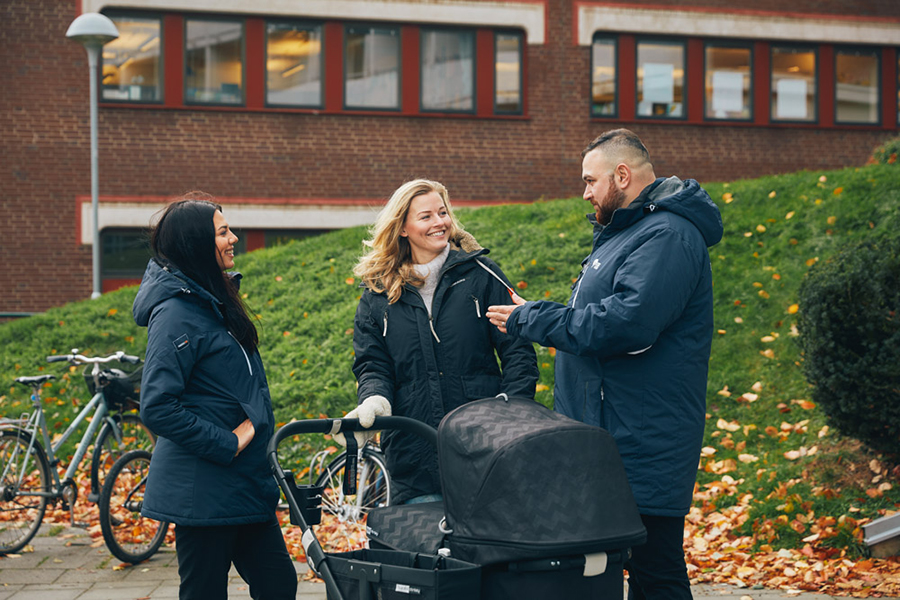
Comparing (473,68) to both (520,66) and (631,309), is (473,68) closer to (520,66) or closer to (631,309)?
(520,66)

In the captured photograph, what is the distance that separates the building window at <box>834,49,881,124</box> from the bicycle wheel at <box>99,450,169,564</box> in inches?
724

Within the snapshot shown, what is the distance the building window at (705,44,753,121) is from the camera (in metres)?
20.2

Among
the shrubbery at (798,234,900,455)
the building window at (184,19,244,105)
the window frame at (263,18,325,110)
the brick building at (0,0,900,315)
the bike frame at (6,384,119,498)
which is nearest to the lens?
the shrubbery at (798,234,900,455)

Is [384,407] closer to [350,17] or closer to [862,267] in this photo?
[862,267]

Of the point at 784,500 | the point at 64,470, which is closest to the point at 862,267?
the point at 784,500

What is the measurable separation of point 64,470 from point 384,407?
4785mm

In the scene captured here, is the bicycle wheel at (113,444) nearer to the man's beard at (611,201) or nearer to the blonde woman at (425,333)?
the blonde woman at (425,333)

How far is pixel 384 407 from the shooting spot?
145 inches

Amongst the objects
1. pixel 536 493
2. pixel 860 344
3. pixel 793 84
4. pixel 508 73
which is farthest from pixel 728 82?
pixel 536 493

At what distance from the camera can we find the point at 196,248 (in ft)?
12.3

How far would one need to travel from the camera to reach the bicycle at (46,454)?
6.82 m

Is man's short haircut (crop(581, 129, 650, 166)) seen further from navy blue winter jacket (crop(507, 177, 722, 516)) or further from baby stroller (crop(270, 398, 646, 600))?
baby stroller (crop(270, 398, 646, 600))

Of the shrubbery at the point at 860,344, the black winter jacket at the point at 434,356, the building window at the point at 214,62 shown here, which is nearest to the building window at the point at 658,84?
the building window at the point at 214,62

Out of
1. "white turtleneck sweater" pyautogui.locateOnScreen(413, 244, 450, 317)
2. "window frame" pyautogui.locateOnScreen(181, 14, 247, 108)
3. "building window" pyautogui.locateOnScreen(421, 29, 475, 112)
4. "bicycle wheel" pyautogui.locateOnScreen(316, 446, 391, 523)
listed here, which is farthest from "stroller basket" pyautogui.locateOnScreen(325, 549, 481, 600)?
"building window" pyautogui.locateOnScreen(421, 29, 475, 112)
